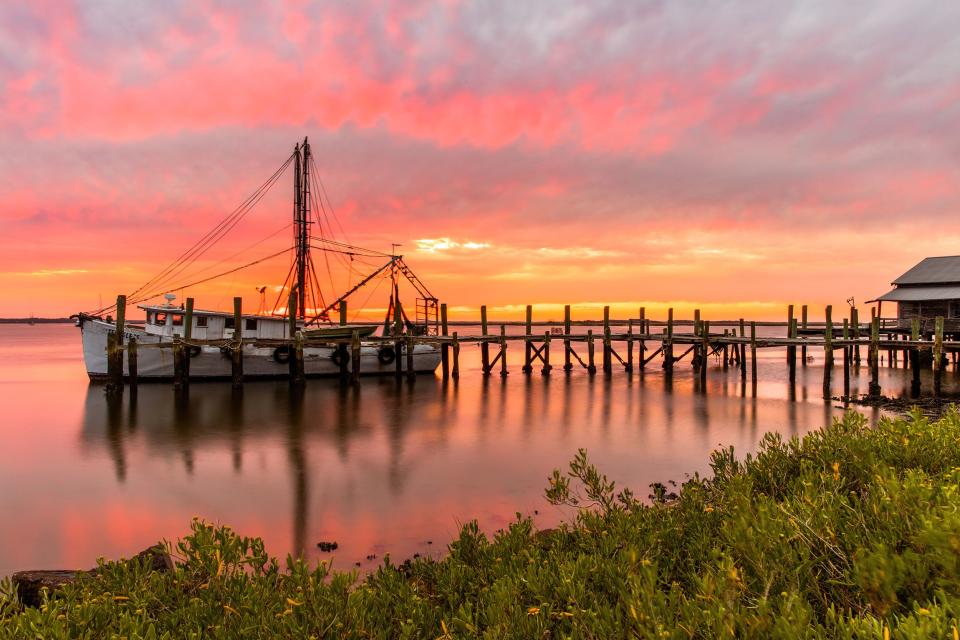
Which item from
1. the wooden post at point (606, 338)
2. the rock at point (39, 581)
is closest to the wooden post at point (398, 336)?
the wooden post at point (606, 338)

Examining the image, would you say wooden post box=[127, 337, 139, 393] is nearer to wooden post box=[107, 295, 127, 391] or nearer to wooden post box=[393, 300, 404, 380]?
wooden post box=[107, 295, 127, 391]

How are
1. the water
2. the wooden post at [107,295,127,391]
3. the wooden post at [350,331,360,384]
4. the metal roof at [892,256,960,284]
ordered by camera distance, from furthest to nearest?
the metal roof at [892,256,960,284], the wooden post at [350,331,360,384], the wooden post at [107,295,127,391], the water

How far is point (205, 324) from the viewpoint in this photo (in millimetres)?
32844

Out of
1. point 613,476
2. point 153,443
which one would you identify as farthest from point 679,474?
point 153,443

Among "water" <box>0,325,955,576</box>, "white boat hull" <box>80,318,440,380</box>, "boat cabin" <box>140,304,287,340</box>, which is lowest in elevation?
"water" <box>0,325,955,576</box>

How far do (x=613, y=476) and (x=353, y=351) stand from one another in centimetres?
2158

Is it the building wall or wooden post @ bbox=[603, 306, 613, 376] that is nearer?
wooden post @ bbox=[603, 306, 613, 376]

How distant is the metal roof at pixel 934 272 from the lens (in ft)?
144

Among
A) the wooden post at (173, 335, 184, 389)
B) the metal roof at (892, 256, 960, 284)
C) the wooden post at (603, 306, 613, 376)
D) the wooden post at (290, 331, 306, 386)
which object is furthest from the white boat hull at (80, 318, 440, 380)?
the metal roof at (892, 256, 960, 284)

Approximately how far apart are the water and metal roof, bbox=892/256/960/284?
13.5m

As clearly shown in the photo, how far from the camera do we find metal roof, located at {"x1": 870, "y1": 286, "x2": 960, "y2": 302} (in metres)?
41.5

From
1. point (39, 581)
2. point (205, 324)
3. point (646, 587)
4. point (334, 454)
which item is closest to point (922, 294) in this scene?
point (334, 454)

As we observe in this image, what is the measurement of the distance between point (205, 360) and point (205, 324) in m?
2.23

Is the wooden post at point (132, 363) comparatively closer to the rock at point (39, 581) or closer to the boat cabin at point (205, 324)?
the boat cabin at point (205, 324)
